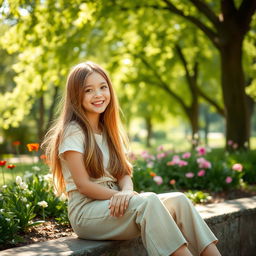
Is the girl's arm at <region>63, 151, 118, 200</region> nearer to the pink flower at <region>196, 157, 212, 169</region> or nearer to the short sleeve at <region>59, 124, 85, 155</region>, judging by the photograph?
the short sleeve at <region>59, 124, 85, 155</region>

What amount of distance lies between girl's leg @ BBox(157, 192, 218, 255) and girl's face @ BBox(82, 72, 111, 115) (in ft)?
2.77

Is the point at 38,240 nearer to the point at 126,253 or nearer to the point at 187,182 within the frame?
the point at 126,253

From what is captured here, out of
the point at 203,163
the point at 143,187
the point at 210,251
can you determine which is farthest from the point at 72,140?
the point at 203,163

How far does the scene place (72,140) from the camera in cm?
289

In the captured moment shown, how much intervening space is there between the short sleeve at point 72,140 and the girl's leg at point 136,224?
404 millimetres

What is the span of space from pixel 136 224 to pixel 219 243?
4.08ft

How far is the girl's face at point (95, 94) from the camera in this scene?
3059 millimetres

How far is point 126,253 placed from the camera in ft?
9.57

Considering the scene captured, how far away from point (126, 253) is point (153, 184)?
2033 millimetres

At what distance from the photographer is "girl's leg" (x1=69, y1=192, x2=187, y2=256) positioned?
2.52 metres

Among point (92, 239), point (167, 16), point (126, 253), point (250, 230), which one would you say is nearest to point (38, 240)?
point (92, 239)

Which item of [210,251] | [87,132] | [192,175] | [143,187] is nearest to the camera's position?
[210,251]

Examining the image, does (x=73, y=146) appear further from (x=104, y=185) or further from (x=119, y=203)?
(x=119, y=203)

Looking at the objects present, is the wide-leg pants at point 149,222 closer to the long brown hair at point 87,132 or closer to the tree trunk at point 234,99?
the long brown hair at point 87,132
